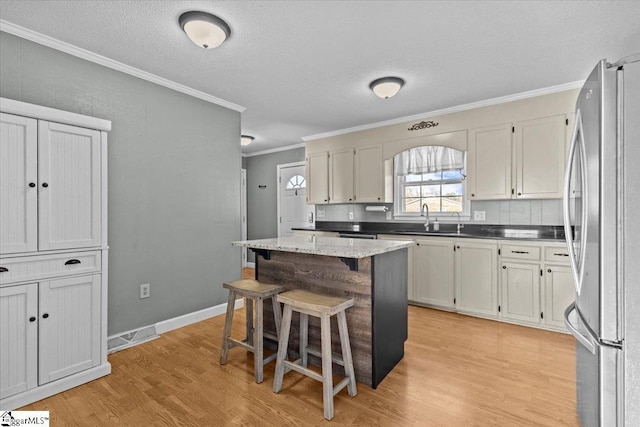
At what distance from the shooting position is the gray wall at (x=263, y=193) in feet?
21.1

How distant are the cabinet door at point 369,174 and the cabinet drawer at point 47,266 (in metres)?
3.40

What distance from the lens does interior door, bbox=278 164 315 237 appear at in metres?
6.02

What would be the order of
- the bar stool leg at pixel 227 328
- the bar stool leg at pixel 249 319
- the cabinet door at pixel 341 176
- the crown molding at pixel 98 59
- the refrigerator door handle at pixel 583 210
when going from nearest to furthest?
1. the refrigerator door handle at pixel 583 210
2. the crown molding at pixel 98 59
3. the bar stool leg at pixel 227 328
4. the bar stool leg at pixel 249 319
5. the cabinet door at pixel 341 176

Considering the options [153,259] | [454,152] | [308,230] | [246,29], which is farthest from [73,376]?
[454,152]

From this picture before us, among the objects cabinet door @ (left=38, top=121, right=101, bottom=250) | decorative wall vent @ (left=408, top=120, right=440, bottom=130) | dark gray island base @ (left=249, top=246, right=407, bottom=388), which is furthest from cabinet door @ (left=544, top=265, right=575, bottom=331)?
cabinet door @ (left=38, top=121, right=101, bottom=250)

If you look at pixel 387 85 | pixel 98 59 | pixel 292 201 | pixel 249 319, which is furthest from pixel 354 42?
pixel 292 201

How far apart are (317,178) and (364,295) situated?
11.0 feet

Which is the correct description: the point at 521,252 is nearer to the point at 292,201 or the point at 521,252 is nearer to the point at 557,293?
the point at 557,293

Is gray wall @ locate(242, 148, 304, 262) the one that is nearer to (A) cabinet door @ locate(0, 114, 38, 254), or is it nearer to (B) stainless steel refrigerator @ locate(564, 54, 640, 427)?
(A) cabinet door @ locate(0, 114, 38, 254)

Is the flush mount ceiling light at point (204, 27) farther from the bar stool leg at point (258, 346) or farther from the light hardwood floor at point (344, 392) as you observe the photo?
the light hardwood floor at point (344, 392)

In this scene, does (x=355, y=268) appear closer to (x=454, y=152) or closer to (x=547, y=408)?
(x=547, y=408)

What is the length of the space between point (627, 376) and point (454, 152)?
3362 mm

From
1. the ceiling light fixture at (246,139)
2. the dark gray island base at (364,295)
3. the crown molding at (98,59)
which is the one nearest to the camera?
the dark gray island base at (364,295)

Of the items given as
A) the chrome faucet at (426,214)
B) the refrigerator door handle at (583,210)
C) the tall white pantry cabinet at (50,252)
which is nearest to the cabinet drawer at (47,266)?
the tall white pantry cabinet at (50,252)
